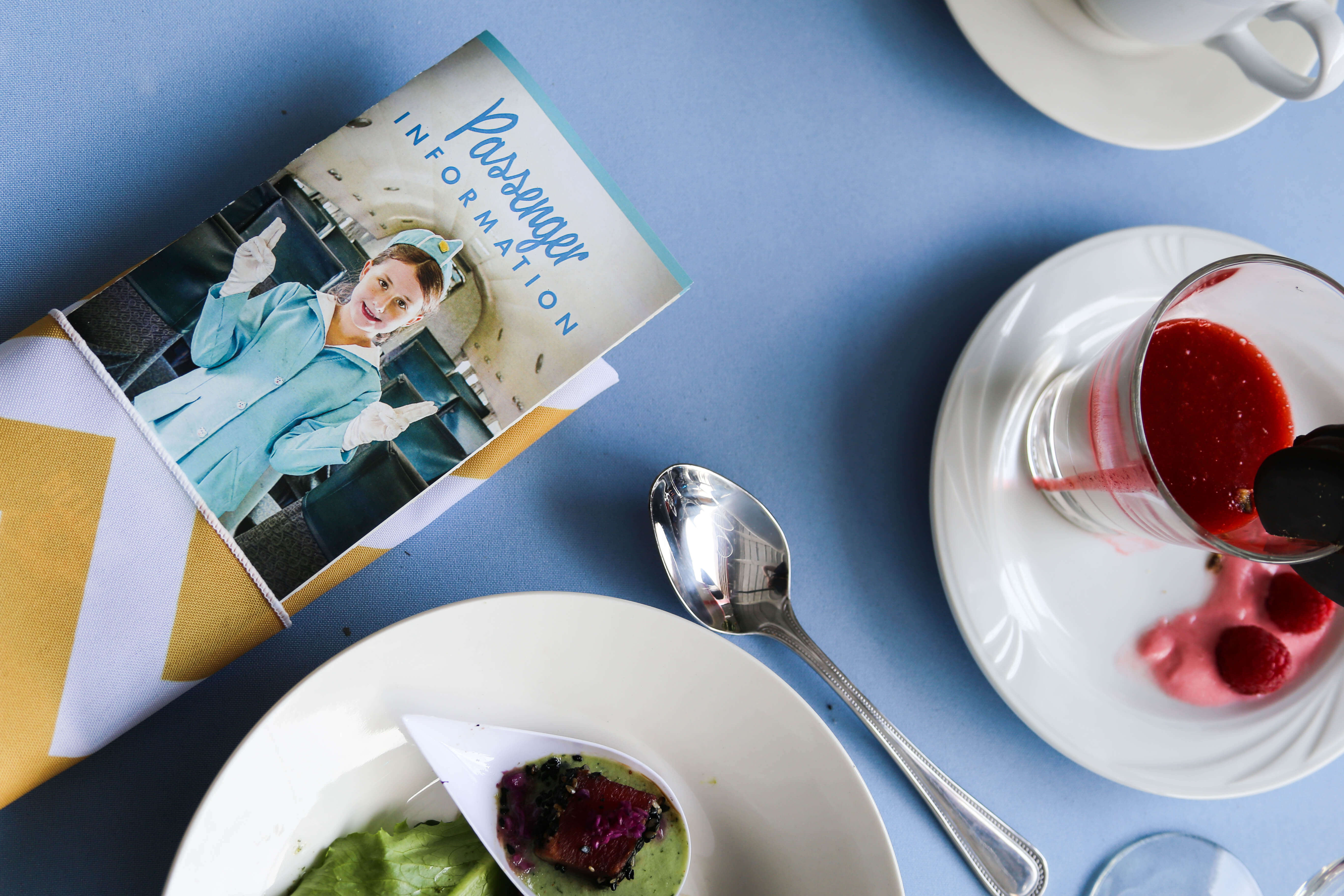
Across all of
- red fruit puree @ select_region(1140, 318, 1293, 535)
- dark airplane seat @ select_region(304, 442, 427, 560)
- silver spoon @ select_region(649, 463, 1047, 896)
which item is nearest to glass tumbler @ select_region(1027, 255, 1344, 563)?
red fruit puree @ select_region(1140, 318, 1293, 535)

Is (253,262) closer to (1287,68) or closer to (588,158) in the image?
(588,158)

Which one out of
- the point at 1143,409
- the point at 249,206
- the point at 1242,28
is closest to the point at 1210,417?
the point at 1143,409

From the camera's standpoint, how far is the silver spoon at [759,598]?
0.69 meters

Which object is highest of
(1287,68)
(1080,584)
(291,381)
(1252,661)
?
(291,381)

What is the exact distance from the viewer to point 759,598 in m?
0.71

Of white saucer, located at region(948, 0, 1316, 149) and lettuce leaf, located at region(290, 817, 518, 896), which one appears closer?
lettuce leaf, located at region(290, 817, 518, 896)

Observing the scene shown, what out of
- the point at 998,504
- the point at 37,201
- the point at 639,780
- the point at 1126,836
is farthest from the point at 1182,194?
the point at 37,201

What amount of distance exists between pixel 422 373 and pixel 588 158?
0.72ft

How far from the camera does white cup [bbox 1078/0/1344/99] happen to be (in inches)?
23.6

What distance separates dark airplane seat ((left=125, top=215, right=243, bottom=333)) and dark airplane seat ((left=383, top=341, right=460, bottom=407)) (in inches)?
5.3

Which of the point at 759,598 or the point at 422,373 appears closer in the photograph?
the point at 422,373

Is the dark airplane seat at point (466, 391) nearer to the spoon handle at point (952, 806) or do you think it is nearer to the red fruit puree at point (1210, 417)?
the spoon handle at point (952, 806)

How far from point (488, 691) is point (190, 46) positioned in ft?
1.91

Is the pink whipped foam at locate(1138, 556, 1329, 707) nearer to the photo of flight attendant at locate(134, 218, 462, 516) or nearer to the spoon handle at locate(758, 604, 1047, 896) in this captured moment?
the spoon handle at locate(758, 604, 1047, 896)
